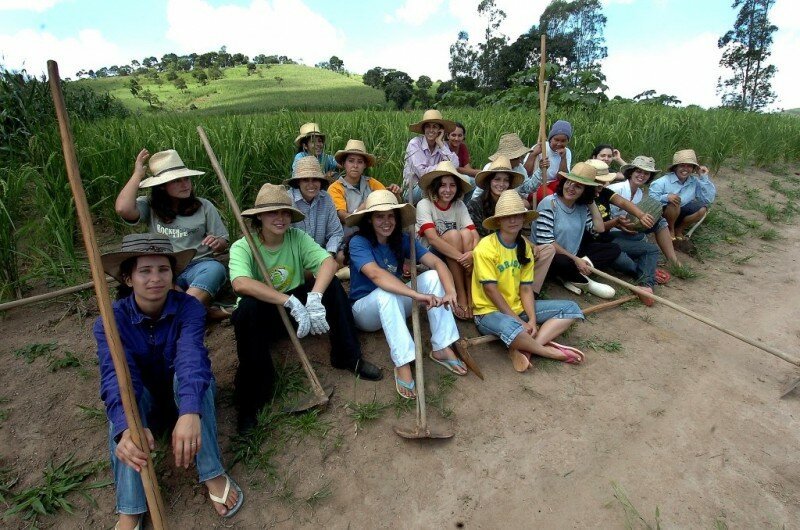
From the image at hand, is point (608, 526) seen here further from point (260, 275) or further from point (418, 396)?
point (260, 275)

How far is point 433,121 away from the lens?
412cm

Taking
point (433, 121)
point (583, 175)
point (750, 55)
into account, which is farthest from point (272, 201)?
point (750, 55)

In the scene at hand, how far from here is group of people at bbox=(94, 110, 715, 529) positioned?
70.9 inches

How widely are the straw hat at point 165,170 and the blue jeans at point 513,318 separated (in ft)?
7.16

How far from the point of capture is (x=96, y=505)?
1822 millimetres

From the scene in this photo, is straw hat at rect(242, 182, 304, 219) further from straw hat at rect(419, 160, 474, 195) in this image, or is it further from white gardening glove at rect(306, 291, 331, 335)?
straw hat at rect(419, 160, 474, 195)

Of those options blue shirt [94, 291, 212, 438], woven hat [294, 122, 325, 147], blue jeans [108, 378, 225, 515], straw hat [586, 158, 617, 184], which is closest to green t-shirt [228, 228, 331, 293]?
blue shirt [94, 291, 212, 438]

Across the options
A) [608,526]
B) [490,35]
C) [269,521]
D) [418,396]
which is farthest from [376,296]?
[490,35]

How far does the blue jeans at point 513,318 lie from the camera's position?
2.72 m

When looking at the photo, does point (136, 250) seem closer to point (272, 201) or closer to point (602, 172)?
point (272, 201)

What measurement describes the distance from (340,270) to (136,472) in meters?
2.02

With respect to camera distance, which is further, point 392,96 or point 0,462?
point 392,96


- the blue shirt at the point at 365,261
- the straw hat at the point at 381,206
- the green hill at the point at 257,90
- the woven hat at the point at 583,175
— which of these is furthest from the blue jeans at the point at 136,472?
the green hill at the point at 257,90

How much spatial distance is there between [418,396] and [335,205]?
73.9 inches
